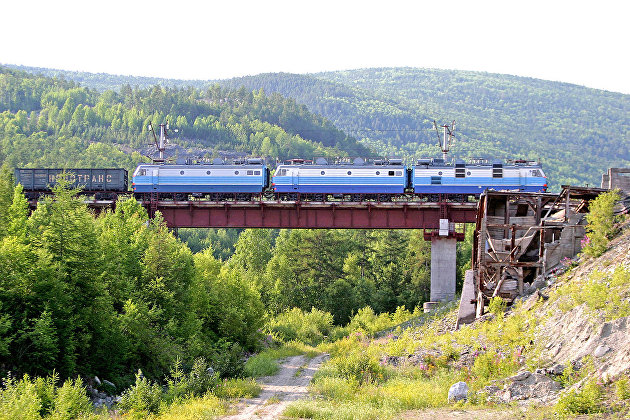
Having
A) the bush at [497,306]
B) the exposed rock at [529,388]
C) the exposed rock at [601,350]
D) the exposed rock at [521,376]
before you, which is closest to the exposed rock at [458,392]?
the exposed rock at [529,388]

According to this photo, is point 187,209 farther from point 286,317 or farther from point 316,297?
point 316,297

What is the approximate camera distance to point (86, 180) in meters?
61.5

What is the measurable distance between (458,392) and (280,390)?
33.0 ft

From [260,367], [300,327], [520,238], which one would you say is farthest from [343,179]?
[520,238]

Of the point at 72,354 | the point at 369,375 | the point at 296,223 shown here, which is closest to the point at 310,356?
the point at 296,223

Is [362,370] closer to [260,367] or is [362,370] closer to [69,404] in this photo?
[260,367]

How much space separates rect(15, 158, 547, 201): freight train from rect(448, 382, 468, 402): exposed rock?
3518 cm

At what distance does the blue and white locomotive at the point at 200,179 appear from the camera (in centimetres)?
6050

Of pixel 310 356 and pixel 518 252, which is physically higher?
pixel 518 252

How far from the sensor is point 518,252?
3428 cm

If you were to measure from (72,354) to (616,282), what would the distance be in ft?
66.6

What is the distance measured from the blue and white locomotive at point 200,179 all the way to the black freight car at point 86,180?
2.06 meters

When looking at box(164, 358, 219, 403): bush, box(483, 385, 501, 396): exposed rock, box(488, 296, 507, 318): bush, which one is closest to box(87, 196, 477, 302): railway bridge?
box(488, 296, 507, 318): bush

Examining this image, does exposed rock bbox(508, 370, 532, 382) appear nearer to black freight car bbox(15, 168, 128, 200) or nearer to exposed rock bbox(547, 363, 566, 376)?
exposed rock bbox(547, 363, 566, 376)
